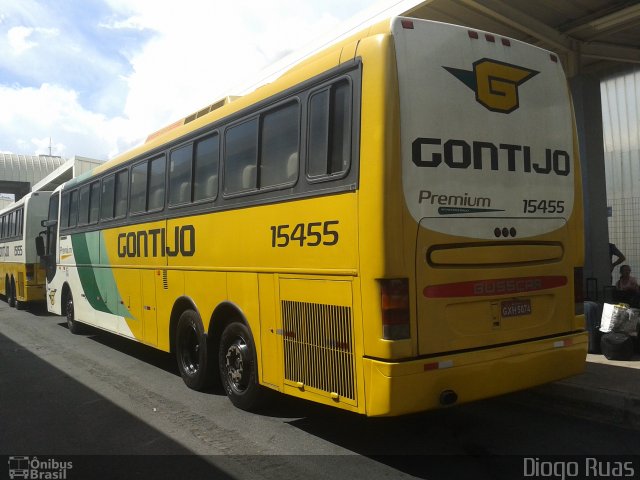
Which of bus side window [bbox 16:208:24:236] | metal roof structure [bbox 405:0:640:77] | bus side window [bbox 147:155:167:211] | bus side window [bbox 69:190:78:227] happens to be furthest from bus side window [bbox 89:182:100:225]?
bus side window [bbox 16:208:24:236]

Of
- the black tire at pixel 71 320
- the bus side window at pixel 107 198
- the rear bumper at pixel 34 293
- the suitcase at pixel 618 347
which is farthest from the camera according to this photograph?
the rear bumper at pixel 34 293

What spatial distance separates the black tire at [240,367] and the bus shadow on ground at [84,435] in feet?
2.93

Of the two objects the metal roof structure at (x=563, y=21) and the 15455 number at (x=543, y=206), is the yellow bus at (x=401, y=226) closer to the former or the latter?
the 15455 number at (x=543, y=206)

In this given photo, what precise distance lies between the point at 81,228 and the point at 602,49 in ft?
31.8

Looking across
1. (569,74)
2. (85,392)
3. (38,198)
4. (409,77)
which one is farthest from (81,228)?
(569,74)

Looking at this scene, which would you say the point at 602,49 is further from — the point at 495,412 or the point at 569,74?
the point at 495,412

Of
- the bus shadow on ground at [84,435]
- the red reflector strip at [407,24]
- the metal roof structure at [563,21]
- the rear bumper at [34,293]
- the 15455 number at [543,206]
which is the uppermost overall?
the metal roof structure at [563,21]

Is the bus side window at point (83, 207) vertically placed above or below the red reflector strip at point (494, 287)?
above

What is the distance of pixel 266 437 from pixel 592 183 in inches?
293

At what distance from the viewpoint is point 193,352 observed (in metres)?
6.77

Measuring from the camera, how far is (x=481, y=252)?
434 centimetres

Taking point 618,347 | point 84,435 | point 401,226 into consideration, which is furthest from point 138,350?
point 618,347

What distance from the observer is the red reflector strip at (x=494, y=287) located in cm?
412

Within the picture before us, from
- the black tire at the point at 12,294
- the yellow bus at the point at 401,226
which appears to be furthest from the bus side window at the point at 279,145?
the black tire at the point at 12,294
